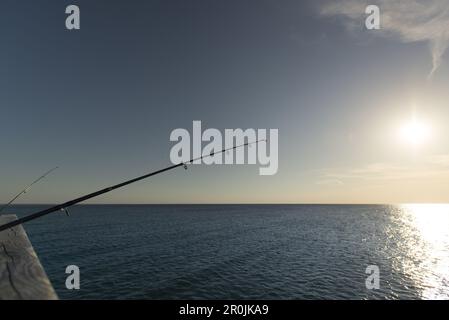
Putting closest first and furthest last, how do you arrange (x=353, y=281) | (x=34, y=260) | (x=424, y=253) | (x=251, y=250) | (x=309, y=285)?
(x=34, y=260) < (x=309, y=285) < (x=353, y=281) < (x=251, y=250) < (x=424, y=253)

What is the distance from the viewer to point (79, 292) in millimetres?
24766

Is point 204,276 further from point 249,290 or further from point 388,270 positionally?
point 388,270

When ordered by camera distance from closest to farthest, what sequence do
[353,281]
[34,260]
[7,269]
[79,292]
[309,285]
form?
[7,269] → [34,260] → [79,292] → [309,285] → [353,281]

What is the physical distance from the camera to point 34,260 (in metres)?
7.07

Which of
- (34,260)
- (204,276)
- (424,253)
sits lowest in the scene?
(424,253)

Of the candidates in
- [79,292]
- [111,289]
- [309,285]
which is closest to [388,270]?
[309,285]
